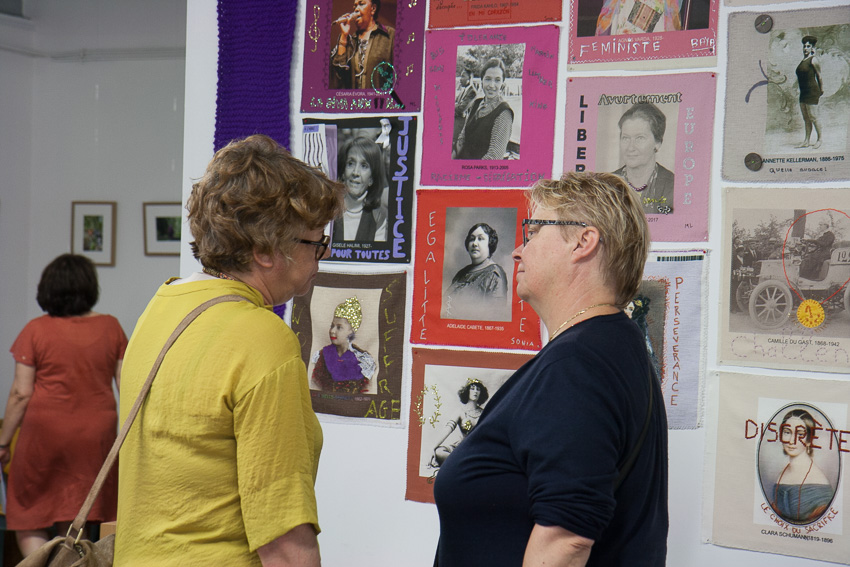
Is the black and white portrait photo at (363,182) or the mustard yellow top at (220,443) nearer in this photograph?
the mustard yellow top at (220,443)

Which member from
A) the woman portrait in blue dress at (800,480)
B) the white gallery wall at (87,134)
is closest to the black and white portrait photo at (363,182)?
the woman portrait in blue dress at (800,480)

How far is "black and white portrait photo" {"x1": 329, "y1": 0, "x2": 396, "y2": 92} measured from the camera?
91.9 inches

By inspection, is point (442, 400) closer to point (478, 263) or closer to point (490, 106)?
point (478, 263)

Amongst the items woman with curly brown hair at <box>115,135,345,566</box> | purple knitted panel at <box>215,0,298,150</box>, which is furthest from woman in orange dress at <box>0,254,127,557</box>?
woman with curly brown hair at <box>115,135,345,566</box>

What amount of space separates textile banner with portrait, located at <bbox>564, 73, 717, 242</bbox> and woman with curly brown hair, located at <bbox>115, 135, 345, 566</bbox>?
106cm

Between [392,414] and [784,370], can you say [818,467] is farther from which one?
[392,414]

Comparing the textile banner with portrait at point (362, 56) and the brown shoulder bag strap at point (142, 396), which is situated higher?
the textile banner with portrait at point (362, 56)

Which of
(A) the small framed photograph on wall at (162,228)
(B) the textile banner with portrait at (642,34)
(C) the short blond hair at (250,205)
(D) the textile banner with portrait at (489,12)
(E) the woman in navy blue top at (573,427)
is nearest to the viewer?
(E) the woman in navy blue top at (573,427)

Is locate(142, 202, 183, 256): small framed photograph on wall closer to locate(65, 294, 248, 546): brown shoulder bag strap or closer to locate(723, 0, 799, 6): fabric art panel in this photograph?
locate(723, 0, 799, 6): fabric art panel

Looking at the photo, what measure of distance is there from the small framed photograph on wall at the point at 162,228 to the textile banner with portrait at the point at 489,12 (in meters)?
3.58

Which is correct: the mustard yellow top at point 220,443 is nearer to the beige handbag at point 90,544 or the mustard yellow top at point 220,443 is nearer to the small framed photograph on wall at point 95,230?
the beige handbag at point 90,544

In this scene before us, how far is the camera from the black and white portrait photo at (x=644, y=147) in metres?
2.05

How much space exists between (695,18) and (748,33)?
139mm

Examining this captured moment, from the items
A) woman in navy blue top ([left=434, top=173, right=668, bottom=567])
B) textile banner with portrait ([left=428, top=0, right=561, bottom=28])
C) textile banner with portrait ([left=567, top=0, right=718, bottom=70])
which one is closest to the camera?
woman in navy blue top ([left=434, top=173, right=668, bottom=567])
